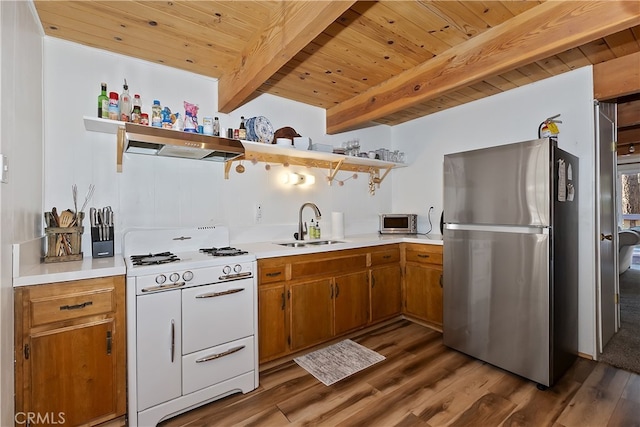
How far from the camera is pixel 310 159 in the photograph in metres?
3.16

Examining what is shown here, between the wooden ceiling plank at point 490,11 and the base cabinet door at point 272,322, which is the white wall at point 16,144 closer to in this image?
the base cabinet door at point 272,322

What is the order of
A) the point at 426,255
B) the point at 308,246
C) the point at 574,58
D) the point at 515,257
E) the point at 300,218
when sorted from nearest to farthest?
the point at 515,257, the point at 574,58, the point at 308,246, the point at 426,255, the point at 300,218

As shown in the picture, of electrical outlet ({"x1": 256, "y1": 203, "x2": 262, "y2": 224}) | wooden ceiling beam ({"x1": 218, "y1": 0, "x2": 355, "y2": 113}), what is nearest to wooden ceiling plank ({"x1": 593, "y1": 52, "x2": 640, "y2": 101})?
wooden ceiling beam ({"x1": 218, "y1": 0, "x2": 355, "y2": 113})

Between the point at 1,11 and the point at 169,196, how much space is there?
4.41 feet

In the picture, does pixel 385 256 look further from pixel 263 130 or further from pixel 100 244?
pixel 100 244

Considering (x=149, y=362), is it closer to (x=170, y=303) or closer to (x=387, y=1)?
(x=170, y=303)

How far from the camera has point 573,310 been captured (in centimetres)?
232

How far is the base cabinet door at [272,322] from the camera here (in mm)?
2213

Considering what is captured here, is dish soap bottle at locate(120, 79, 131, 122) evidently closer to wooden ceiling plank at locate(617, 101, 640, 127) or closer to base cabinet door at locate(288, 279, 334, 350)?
base cabinet door at locate(288, 279, 334, 350)

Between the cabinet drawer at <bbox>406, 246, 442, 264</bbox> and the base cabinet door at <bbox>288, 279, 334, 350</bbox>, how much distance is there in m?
1.02

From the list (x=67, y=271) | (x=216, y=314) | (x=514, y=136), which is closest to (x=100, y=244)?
(x=67, y=271)

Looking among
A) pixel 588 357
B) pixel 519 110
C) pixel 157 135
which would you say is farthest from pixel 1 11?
pixel 588 357

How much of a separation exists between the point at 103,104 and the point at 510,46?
264 centimetres

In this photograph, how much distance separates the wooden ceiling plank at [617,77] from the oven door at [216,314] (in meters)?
3.11
